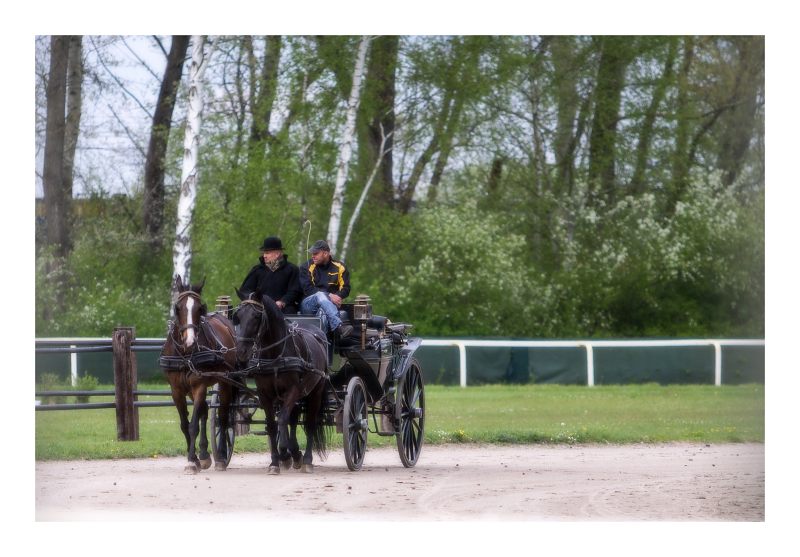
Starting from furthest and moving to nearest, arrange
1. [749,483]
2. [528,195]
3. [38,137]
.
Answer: [528,195]
[38,137]
[749,483]

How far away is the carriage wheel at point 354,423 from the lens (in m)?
11.7

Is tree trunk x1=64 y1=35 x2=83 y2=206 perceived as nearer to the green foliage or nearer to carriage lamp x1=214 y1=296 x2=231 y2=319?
the green foliage

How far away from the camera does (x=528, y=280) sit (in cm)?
2733

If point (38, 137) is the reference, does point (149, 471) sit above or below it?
below

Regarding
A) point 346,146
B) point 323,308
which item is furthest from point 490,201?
point 323,308

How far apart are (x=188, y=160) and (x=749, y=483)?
38.1 ft

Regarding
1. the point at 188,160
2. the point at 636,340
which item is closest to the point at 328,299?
the point at 188,160

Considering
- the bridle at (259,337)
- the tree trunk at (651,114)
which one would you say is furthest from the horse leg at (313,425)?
the tree trunk at (651,114)

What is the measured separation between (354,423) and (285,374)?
0.89m

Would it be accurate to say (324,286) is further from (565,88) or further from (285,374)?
(565,88)

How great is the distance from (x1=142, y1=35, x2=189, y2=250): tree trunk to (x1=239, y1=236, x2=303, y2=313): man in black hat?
15.1 m

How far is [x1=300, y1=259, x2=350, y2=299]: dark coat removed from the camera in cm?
1214

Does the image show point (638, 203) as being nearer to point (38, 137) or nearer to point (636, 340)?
point (636, 340)

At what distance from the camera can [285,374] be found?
451 inches
